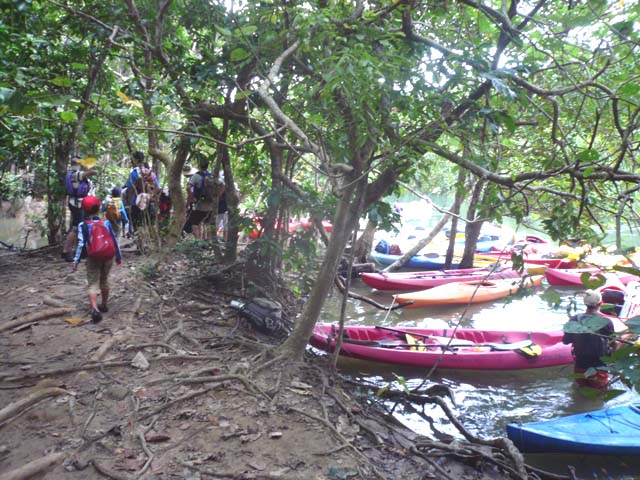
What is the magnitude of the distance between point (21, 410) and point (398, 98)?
4.18 metres

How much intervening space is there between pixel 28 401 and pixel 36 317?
2.10 meters

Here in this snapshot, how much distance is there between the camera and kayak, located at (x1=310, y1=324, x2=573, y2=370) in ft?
24.1

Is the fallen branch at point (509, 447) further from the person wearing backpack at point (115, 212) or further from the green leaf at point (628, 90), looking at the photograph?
the person wearing backpack at point (115, 212)

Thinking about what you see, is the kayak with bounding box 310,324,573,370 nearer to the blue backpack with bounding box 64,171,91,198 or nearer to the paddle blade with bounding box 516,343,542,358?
the paddle blade with bounding box 516,343,542,358

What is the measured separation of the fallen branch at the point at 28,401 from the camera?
3523 mm

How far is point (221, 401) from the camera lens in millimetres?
4285

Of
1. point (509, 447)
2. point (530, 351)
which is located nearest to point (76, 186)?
point (509, 447)

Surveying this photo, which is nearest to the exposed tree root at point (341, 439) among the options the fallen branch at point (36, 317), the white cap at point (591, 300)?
the fallen branch at point (36, 317)

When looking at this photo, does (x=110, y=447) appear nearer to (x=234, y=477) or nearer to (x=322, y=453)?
(x=234, y=477)

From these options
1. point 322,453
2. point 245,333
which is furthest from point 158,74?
point 322,453

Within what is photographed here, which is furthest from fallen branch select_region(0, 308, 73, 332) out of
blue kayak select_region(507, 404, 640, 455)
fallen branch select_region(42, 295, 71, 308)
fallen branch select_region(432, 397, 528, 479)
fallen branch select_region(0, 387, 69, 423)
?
blue kayak select_region(507, 404, 640, 455)

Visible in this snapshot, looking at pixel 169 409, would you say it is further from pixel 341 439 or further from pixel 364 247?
pixel 364 247

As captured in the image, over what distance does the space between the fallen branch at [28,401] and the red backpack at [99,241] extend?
1.95 m

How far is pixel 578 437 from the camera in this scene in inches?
202
